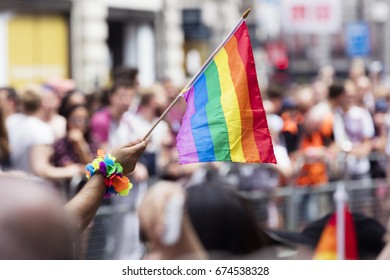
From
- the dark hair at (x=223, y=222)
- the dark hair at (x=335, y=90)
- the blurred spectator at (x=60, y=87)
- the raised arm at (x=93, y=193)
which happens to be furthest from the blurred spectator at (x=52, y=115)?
the raised arm at (x=93, y=193)

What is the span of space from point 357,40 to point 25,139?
15360 mm

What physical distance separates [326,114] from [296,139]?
0.40 m

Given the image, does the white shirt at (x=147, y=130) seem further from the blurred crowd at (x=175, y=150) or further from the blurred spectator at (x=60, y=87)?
the blurred spectator at (x=60, y=87)

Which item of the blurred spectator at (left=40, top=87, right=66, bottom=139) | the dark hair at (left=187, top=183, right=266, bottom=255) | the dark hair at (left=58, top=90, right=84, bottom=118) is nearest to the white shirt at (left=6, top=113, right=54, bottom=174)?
the blurred spectator at (left=40, top=87, right=66, bottom=139)

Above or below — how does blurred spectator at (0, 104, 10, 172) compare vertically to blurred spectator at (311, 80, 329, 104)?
below

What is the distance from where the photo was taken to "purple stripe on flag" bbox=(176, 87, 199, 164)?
3574 millimetres

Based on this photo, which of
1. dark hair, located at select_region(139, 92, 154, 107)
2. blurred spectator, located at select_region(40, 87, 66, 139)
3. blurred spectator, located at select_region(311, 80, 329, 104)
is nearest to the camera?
blurred spectator, located at select_region(40, 87, 66, 139)

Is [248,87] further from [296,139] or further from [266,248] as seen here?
[296,139]

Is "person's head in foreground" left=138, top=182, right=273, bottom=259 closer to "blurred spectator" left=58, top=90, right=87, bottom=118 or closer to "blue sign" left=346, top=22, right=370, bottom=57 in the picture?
"blurred spectator" left=58, top=90, right=87, bottom=118

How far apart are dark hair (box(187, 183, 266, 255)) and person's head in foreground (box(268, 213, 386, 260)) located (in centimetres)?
35

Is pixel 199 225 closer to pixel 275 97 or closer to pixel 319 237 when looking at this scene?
pixel 319 237

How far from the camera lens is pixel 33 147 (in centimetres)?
737
